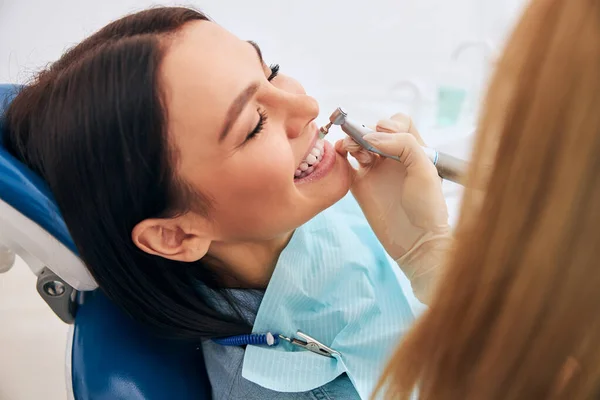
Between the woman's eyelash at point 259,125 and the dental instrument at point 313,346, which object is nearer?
the woman's eyelash at point 259,125

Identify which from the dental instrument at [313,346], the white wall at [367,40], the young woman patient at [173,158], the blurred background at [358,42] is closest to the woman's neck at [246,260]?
the young woman patient at [173,158]

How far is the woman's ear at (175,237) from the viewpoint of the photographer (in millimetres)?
743

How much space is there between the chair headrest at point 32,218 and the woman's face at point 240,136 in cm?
19

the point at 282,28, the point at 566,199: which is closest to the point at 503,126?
the point at 566,199

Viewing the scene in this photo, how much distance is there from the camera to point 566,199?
407 mm

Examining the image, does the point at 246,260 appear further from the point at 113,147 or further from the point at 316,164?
the point at 113,147

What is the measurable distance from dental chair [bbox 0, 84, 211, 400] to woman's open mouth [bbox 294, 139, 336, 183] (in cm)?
34

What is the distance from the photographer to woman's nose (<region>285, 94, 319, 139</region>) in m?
0.78

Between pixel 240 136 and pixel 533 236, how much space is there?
1.33 feet

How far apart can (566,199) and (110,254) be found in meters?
0.58

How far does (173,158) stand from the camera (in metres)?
0.70

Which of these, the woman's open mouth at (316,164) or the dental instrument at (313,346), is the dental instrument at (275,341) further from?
the woman's open mouth at (316,164)

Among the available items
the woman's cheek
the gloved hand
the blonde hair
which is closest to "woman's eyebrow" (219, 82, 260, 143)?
the woman's cheek

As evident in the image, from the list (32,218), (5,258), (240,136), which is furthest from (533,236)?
(5,258)
